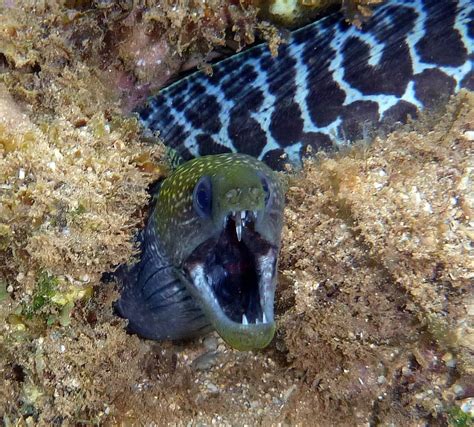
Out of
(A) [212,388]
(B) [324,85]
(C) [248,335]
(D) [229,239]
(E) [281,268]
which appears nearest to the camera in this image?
(C) [248,335]

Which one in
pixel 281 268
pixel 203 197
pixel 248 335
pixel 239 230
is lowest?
pixel 281 268

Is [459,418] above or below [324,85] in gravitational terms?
below

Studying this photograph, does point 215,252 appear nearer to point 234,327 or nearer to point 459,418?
point 234,327

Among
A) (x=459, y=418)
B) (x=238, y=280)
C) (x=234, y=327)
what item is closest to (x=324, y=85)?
(x=238, y=280)

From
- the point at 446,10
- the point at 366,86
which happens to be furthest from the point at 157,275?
the point at 446,10

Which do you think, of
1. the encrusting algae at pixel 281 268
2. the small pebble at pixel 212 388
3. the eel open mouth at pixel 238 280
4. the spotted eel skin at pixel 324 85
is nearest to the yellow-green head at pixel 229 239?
the eel open mouth at pixel 238 280

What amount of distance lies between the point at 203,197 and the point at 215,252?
337 mm

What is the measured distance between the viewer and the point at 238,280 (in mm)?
2881

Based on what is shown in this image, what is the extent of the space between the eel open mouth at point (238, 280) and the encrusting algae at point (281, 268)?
1.05 ft

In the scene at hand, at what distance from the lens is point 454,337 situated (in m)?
2.71

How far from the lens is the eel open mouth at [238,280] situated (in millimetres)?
2432

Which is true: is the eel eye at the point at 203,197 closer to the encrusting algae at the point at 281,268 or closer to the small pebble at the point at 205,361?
the encrusting algae at the point at 281,268

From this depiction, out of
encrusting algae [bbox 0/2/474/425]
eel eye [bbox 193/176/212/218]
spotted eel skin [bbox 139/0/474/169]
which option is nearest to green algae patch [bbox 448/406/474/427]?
encrusting algae [bbox 0/2/474/425]

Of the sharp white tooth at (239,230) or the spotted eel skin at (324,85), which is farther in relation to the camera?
the spotted eel skin at (324,85)
